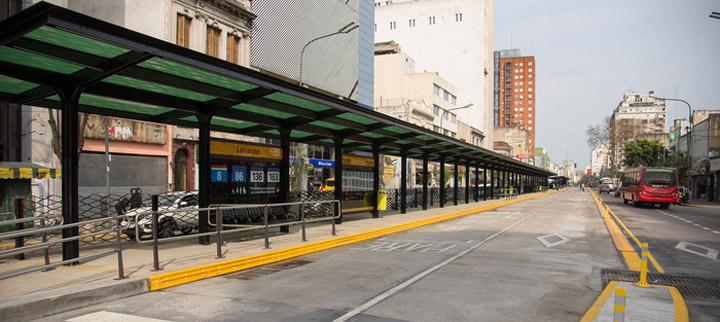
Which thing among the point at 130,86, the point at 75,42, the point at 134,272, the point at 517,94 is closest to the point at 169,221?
the point at 130,86

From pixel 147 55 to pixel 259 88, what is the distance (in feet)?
11.1

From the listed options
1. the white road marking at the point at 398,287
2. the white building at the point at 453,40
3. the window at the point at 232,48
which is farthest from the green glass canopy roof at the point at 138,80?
the white building at the point at 453,40

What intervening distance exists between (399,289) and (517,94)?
7611 inches

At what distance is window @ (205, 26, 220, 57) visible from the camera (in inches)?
1145

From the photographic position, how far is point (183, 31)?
90.1 ft

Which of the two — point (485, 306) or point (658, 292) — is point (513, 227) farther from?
point (485, 306)

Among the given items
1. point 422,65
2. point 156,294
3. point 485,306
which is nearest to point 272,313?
point 156,294

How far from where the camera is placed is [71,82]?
8656 mm

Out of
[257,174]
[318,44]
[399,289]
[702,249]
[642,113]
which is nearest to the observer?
[399,289]

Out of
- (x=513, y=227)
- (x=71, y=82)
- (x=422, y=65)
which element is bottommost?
(x=513, y=227)

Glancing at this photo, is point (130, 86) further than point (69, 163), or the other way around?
point (130, 86)

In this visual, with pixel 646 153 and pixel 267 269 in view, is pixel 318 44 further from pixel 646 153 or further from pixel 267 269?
pixel 646 153

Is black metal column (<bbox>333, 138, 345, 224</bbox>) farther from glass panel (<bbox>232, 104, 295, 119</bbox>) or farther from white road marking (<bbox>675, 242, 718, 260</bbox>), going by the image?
white road marking (<bbox>675, 242, 718, 260</bbox>)

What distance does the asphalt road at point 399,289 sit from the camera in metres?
5.97
